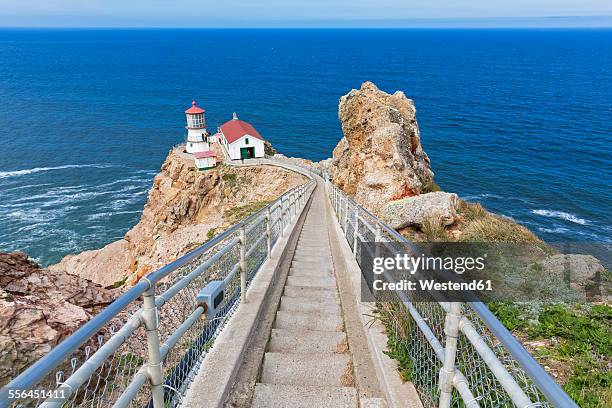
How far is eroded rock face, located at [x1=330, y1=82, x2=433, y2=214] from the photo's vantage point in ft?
59.8

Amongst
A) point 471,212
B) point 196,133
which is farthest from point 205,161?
point 471,212

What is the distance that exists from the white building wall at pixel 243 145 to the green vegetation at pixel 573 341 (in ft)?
125

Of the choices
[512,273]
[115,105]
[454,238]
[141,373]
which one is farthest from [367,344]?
[115,105]

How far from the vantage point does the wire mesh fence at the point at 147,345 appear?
1923 millimetres

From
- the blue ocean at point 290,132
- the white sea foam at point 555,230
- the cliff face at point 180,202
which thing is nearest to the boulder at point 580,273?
the cliff face at point 180,202

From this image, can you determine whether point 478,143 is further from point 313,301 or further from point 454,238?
point 313,301

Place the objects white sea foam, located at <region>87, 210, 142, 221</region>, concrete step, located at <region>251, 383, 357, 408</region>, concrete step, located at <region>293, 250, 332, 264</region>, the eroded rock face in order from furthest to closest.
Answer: white sea foam, located at <region>87, 210, 142, 221</region> < the eroded rock face < concrete step, located at <region>293, 250, 332, 264</region> < concrete step, located at <region>251, 383, 357, 408</region>

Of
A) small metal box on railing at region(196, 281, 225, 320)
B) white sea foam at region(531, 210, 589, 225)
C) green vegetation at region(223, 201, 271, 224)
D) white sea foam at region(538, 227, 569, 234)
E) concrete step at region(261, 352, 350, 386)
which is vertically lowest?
white sea foam at region(538, 227, 569, 234)

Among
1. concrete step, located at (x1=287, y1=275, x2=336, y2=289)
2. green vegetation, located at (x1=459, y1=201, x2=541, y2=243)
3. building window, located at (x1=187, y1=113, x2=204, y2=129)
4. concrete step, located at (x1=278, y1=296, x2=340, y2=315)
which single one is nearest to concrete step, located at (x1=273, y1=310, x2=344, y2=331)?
concrete step, located at (x1=278, y1=296, x2=340, y2=315)

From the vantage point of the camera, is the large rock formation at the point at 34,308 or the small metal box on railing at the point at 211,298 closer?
the small metal box on railing at the point at 211,298

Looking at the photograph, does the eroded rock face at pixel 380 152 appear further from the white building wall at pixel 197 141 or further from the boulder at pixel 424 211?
the white building wall at pixel 197 141

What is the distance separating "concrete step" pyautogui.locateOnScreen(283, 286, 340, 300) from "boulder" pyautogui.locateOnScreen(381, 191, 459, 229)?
568cm

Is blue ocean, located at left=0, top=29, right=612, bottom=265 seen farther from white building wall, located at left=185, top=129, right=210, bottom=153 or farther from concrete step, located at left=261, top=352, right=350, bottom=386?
concrete step, located at left=261, top=352, right=350, bottom=386

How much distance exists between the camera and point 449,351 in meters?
2.78
